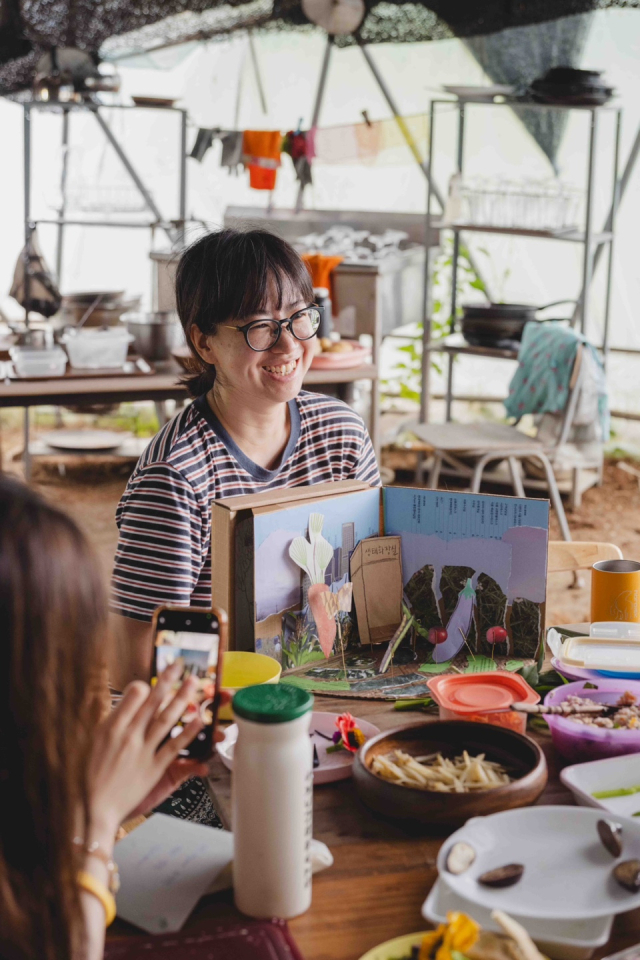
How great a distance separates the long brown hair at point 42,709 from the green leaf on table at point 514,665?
760mm

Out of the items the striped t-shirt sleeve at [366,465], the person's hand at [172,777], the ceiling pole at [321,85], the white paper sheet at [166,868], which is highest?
the ceiling pole at [321,85]

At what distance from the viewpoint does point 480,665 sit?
58.5 inches

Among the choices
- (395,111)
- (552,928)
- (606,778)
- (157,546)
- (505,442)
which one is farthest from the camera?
(395,111)

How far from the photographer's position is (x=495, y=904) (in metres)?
0.94

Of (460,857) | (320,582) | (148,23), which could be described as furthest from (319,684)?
(148,23)

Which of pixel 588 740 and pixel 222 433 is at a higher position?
pixel 222 433

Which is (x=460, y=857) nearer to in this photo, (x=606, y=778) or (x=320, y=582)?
(x=606, y=778)

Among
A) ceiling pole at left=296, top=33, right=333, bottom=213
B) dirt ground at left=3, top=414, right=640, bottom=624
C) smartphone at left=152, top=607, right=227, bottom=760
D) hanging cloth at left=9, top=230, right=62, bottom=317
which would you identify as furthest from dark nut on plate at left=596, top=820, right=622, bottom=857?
ceiling pole at left=296, top=33, right=333, bottom=213

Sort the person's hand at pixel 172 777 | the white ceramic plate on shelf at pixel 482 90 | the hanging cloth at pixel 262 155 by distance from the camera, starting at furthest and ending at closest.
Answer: the hanging cloth at pixel 262 155
the white ceramic plate on shelf at pixel 482 90
the person's hand at pixel 172 777

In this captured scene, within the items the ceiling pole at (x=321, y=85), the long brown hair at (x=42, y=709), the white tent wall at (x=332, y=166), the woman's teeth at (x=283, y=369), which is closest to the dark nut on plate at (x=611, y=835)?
the long brown hair at (x=42, y=709)

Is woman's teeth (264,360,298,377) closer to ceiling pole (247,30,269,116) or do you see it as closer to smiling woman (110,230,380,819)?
smiling woman (110,230,380,819)

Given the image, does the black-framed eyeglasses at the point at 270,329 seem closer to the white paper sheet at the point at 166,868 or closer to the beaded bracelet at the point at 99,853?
the white paper sheet at the point at 166,868

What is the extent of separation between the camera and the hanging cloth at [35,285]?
3959 mm

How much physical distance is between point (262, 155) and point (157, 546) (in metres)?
4.13
